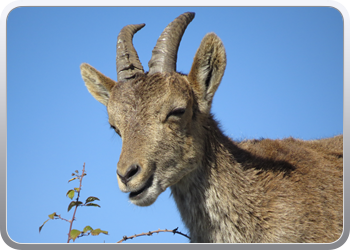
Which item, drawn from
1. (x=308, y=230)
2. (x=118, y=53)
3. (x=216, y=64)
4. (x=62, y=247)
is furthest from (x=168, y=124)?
(x=308, y=230)

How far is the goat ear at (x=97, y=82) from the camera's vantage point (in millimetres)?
8147

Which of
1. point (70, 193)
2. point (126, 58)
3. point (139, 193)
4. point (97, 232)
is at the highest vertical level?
point (126, 58)

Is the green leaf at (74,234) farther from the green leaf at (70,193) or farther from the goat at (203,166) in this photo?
the goat at (203,166)

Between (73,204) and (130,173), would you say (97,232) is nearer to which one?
(73,204)

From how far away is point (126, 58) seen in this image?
7.78 metres

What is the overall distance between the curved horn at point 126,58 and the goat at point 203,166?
0.02 m

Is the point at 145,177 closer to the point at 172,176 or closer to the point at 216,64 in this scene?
the point at 172,176

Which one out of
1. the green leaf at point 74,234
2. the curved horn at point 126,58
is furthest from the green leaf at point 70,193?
the curved horn at point 126,58

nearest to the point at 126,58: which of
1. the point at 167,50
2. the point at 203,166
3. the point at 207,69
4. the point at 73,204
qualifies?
the point at 167,50

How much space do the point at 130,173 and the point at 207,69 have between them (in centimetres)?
234

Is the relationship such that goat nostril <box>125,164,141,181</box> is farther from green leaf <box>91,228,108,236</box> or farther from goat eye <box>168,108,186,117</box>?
goat eye <box>168,108,186,117</box>

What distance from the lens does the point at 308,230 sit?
699cm

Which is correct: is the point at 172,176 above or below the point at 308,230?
above

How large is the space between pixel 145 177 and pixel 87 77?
318 centimetres
